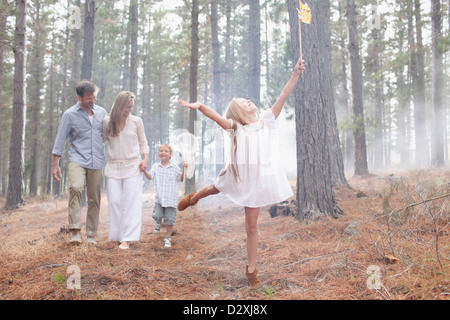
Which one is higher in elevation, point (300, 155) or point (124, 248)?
point (300, 155)

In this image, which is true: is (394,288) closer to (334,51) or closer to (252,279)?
(252,279)

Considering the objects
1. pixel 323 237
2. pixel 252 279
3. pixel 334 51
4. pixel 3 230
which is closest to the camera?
pixel 252 279

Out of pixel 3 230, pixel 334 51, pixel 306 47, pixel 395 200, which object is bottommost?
pixel 3 230

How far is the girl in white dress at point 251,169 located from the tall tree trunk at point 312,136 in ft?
7.14

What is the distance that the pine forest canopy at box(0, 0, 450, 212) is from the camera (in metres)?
11.7

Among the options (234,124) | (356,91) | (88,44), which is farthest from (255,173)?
(356,91)

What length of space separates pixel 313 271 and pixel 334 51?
2198cm

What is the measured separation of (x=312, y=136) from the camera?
5262 mm

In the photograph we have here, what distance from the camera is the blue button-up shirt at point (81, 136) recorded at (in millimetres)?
4625

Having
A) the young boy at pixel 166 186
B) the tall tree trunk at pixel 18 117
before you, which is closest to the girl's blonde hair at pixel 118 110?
the young boy at pixel 166 186

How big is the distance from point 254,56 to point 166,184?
897 cm

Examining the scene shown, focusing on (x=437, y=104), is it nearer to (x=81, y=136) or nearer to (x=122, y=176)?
(x=122, y=176)

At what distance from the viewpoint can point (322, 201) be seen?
523cm
